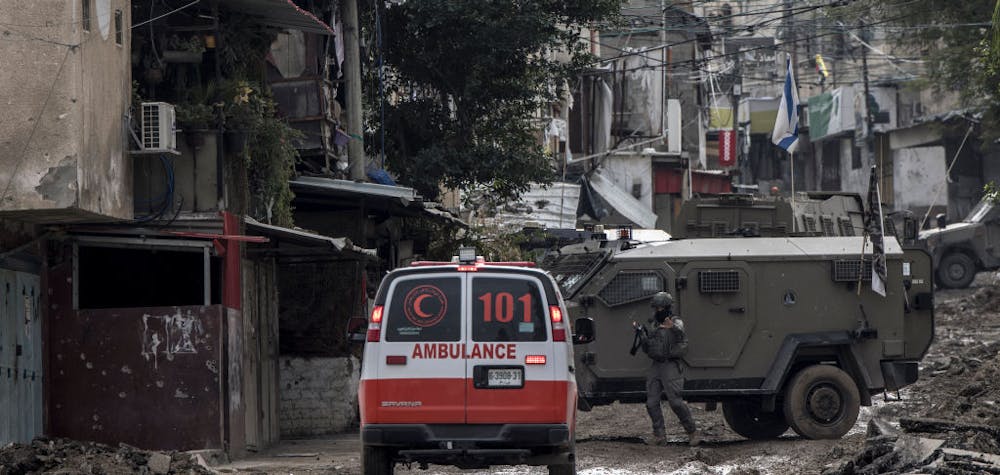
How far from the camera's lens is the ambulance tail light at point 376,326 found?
1129 cm

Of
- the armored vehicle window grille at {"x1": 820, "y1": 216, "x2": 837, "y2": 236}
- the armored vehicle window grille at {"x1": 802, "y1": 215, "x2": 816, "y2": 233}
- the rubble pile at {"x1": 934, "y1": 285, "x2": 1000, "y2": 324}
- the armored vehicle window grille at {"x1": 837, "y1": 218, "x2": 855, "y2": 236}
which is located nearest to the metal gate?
the armored vehicle window grille at {"x1": 802, "y1": 215, "x2": 816, "y2": 233}

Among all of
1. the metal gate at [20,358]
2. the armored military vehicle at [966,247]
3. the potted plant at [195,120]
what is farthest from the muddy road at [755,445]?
the armored military vehicle at [966,247]

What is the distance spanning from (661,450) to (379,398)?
586 cm

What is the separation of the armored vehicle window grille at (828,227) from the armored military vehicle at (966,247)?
61.0 ft

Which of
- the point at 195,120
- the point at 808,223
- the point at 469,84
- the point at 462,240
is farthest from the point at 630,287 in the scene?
the point at 462,240

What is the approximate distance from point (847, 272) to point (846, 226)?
8.86 feet

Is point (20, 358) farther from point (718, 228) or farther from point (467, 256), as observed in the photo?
point (718, 228)

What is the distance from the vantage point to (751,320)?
1686cm

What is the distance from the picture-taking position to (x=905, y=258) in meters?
17.4

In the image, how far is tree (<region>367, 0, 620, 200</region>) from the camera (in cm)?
2362

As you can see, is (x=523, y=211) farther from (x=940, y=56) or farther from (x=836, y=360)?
(x=836, y=360)

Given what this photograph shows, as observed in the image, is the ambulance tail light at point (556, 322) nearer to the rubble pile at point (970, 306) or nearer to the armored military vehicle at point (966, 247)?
the rubble pile at point (970, 306)

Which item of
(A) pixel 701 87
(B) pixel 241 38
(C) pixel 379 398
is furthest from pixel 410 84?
(A) pixel 701 87

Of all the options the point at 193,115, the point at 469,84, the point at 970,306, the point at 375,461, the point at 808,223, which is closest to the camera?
the point at 375,461
